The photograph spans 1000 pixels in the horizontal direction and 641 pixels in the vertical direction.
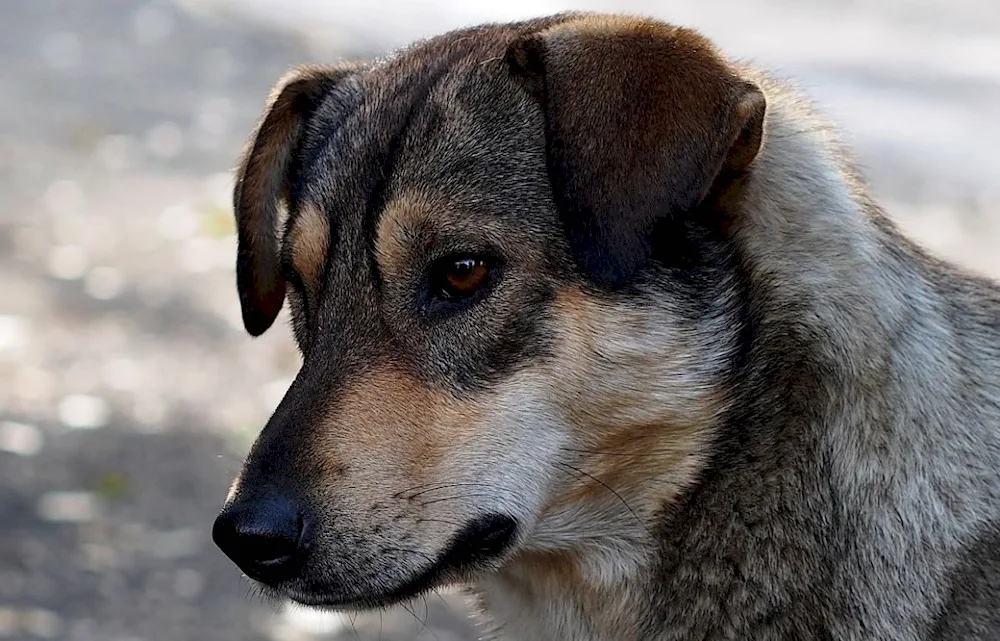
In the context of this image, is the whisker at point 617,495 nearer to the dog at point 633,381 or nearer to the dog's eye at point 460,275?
the dog at point 633,381

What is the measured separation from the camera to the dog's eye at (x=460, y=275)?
363cm

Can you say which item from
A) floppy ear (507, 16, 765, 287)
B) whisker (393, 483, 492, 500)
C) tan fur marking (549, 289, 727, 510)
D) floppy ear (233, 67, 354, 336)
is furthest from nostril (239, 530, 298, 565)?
floppy ear (233, 67, 354, 336)

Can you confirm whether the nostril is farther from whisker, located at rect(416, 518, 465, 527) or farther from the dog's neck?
the dog's neck

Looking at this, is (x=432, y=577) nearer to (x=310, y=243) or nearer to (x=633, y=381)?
(x=633, y=381)

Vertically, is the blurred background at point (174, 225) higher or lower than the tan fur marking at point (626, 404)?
lower

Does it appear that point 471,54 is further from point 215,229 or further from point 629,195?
point 215,229

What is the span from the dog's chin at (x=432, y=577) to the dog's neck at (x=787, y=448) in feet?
0.72

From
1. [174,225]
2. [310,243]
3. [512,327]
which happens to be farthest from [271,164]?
[174,225]

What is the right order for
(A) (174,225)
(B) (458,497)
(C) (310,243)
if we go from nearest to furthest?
(B) (458,497) → (C) (310,243) → (A) (174,225)

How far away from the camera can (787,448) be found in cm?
365

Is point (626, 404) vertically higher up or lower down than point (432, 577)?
higher up

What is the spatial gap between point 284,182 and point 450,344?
39.7 inches

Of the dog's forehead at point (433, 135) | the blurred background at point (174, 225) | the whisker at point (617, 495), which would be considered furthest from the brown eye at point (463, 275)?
the blurred background at point (174, 225)

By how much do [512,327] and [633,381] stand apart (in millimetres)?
301
